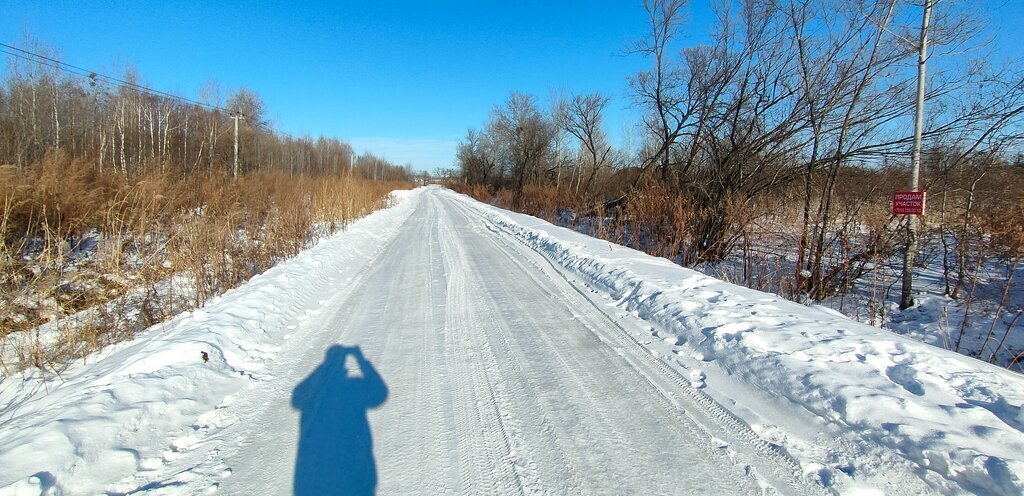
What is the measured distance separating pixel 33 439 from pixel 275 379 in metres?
1.37

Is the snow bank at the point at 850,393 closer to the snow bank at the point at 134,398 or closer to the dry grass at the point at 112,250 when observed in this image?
the snow bank at the point at 134,398

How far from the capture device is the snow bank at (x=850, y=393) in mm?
2227

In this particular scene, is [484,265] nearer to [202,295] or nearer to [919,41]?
[202,295]

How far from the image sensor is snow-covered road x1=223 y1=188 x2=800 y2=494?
7.47 ft

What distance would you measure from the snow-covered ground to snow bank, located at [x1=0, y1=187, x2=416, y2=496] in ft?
0.05

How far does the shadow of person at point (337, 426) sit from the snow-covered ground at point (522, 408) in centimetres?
1

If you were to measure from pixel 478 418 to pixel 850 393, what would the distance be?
246cm

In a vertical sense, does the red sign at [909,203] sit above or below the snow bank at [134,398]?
above

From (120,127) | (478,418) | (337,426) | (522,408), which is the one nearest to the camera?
(337,426)

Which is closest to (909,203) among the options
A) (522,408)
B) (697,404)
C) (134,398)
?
(697,404)

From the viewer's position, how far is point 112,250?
6.39 meters

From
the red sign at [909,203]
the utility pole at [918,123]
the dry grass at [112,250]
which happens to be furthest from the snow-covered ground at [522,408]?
the utility pole at [918,123]

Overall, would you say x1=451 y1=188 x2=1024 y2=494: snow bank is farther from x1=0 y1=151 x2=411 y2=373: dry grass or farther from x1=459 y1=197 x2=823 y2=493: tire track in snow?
x1=0 y1=151 x2=411 y2=373: dry grass

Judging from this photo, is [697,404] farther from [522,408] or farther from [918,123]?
[918,123]
